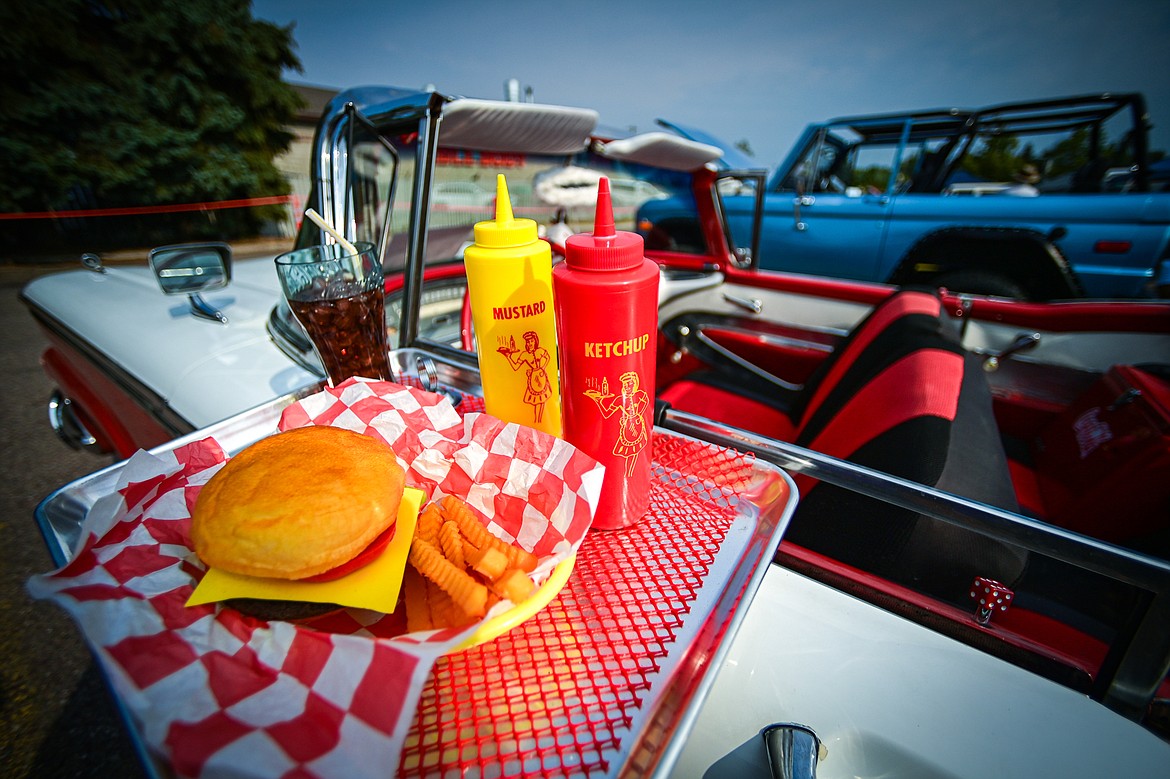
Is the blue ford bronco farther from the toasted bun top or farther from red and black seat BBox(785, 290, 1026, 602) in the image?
the toasted bun top

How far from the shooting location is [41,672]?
6.55 feet

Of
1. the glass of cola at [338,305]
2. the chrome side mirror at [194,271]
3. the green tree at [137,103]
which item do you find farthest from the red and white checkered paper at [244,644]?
the green tree at [137,103]

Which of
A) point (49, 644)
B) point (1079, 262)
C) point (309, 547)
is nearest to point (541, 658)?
point (309, 547)

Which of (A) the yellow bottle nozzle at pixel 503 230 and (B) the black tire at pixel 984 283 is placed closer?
(A) the yellow bottle nozzle at pixel 503 230

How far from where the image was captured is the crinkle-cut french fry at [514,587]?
59cm

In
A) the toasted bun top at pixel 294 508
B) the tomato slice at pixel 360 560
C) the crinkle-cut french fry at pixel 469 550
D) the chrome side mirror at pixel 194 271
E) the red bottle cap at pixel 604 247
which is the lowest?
the tomato slice at pixel 360 560

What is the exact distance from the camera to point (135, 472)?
773 millimetres

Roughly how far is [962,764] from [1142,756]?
257 millimetres

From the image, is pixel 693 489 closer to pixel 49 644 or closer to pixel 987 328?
pixel 987 328

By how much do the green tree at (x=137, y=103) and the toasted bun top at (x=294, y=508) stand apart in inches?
680

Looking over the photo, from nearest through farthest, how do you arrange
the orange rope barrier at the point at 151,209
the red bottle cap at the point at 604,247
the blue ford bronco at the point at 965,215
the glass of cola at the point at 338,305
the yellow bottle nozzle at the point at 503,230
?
the red bottle cap at the point at 604,247, the yellow bottle nozzle at the point at 503,230, the glass of cola at the point at 338,305, the blue ford bronco at the point at 965,215, the orange rope barrier at the point at 151,209

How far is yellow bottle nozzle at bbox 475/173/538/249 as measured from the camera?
809 millimetres

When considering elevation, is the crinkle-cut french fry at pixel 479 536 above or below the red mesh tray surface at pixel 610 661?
above

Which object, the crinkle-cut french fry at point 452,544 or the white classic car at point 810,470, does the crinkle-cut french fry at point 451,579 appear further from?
the white classic car at point 810,470
